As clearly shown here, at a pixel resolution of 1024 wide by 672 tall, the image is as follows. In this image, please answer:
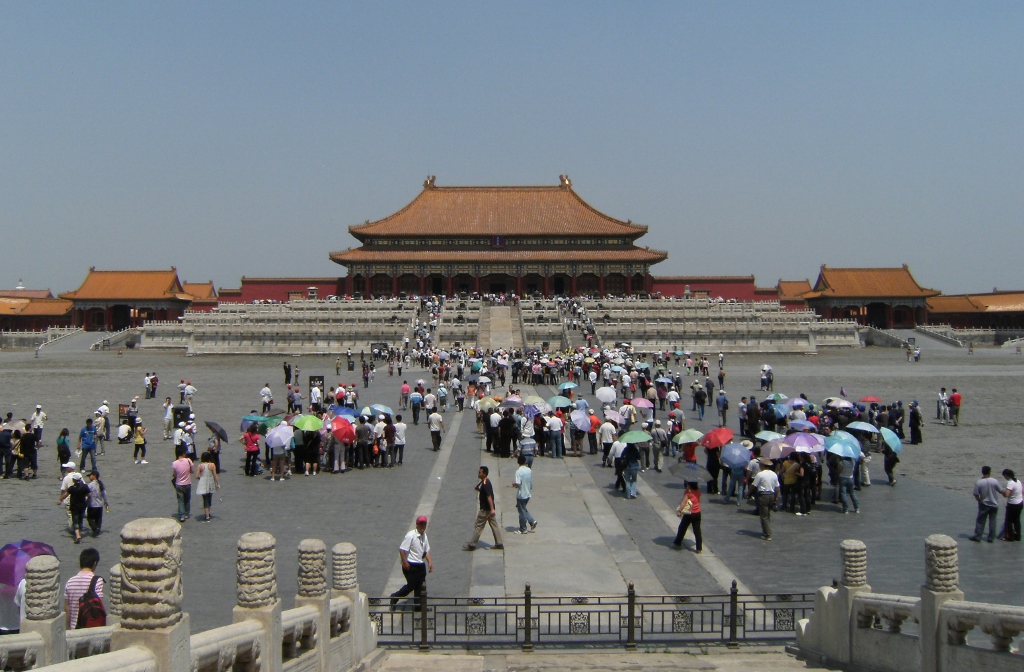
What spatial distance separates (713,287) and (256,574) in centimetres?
7195

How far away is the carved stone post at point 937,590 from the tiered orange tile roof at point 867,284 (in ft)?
230

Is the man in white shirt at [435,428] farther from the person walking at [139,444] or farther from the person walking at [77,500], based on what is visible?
the person walking at [77,500]

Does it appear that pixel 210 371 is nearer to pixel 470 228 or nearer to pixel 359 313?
pixel 359 313

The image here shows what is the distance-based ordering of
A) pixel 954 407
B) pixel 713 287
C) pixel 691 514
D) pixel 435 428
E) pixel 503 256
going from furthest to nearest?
pixel 713 287
pixel 503 256
pixel 954 407
pixel 435 428
pixel 691 514

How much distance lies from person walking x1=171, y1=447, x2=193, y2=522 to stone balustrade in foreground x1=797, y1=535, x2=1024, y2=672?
903 centimetres

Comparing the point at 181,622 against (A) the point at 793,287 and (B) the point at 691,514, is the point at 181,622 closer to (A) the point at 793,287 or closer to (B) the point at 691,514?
(B) the point at 691,514

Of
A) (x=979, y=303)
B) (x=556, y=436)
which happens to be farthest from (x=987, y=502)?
(x=979, y=303)

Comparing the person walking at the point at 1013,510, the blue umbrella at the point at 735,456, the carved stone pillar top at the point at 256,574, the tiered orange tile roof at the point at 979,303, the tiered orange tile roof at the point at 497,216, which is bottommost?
the person walking at the point at 1013,510

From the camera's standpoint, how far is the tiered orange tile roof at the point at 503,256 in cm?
7288

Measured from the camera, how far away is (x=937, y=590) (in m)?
6.95

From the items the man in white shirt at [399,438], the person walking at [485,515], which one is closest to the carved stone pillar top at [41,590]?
the person walking at [485,515]

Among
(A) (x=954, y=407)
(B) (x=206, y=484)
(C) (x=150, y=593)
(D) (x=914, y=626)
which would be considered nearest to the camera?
(C) (x=150, y=593)

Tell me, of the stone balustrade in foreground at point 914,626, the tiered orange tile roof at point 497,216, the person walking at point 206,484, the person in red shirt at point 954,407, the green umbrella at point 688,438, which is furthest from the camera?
the tiered orange tile roof at point 497,216

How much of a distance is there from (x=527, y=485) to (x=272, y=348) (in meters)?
41.0
